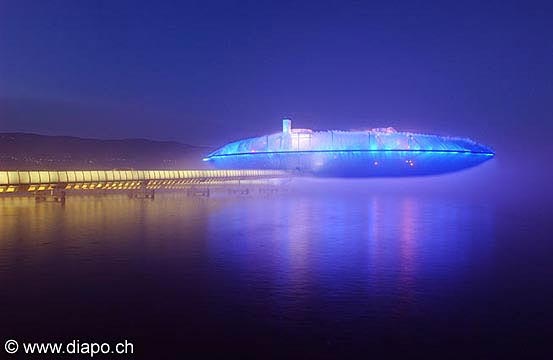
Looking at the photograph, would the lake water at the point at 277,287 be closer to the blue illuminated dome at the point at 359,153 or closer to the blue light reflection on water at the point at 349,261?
the blue light reflection on water at the point at 349,261

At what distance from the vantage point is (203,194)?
7588 centimetres

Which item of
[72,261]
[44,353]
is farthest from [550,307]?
[72,261]

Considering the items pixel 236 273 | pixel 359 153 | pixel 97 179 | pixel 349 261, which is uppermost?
pixel 359 153

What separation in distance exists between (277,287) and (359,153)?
105204 mm

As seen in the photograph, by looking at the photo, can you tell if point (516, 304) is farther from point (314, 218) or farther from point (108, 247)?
point (314, 218)

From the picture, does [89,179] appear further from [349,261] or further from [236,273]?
[236,273]

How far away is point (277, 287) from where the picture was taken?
20.0 metres

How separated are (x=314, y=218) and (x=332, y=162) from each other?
80.8 metres

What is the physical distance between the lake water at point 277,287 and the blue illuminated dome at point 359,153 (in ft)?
281

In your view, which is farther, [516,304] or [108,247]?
[108,247]

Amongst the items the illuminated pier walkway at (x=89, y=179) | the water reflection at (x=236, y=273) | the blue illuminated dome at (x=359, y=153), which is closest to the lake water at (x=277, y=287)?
the water reflection at (x=236, y=273)

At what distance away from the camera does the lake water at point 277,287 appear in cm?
1464

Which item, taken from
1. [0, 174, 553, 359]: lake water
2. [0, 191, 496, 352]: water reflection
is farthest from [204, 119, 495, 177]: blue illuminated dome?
[0, 174, 553, 359]: lake water

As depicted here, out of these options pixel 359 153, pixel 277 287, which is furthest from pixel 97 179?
pixel 359 153
